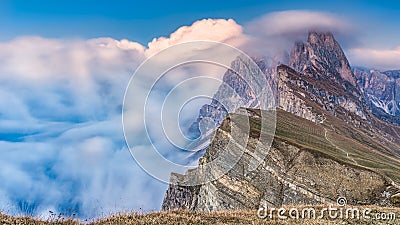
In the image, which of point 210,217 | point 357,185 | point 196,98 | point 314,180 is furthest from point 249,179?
point 210,217

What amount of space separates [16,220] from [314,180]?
120 m

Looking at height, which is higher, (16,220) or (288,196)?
(288,196)

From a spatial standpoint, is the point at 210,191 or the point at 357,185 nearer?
the point at 357,185

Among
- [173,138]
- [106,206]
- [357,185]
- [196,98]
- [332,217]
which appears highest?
[357,185]

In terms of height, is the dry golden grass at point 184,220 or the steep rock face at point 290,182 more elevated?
the steep rock face at point 290,182

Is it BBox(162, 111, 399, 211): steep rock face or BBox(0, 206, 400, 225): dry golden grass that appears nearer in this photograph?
BBox(0, 206, 400, 225): dry golden grass

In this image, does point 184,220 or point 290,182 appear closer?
point 184,220

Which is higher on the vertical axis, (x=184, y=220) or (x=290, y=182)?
(x=290, y=182)

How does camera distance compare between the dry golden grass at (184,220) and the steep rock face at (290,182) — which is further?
the steep rock face at (290,182)

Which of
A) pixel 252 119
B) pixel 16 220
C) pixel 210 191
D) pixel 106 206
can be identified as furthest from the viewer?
pixel 252 119

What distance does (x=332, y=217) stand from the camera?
22.1 metres

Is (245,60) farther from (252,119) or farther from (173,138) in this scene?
(252,119)

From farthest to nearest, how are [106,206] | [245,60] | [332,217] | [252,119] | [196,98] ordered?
[252,119]
[196,98]
[245,60]
[332,217]
[106,206]

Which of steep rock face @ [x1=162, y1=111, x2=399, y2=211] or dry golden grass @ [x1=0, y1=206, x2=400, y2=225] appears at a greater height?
steep rock face @ [x1=162, y1=111, x2=399, y2=211]
